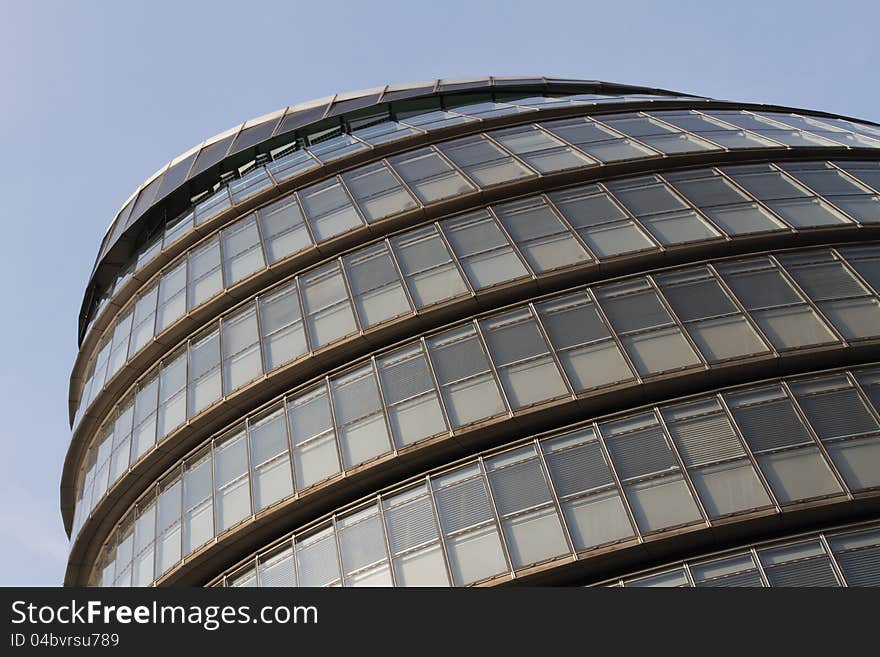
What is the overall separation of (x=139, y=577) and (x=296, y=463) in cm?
490

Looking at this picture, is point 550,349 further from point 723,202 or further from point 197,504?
point 197,504

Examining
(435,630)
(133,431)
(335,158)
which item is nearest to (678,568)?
(435,630)

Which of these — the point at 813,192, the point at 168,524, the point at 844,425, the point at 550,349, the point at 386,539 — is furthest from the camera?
the point at 813,192

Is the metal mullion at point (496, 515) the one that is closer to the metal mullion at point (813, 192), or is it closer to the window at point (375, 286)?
the window at point (375, 286)

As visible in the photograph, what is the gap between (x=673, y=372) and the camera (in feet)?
84.7

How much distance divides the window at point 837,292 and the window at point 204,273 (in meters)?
14.7

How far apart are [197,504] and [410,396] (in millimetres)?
5576

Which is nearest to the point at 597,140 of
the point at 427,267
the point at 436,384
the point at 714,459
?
the point at 427,267

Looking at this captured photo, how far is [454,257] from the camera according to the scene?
30234 millimetres

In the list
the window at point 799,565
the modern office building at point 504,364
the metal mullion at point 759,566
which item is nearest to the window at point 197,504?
the modern office building at point 504,364

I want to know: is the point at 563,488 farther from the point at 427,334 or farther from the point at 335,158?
the point at 335,158

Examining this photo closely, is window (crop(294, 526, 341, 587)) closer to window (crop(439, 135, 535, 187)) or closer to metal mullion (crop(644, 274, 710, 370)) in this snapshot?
metal mullion (crop(644, 274, 710, 370))

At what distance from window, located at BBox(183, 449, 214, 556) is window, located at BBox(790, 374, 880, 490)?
12885 millimetres

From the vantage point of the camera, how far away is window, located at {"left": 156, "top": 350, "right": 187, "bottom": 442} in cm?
3036
